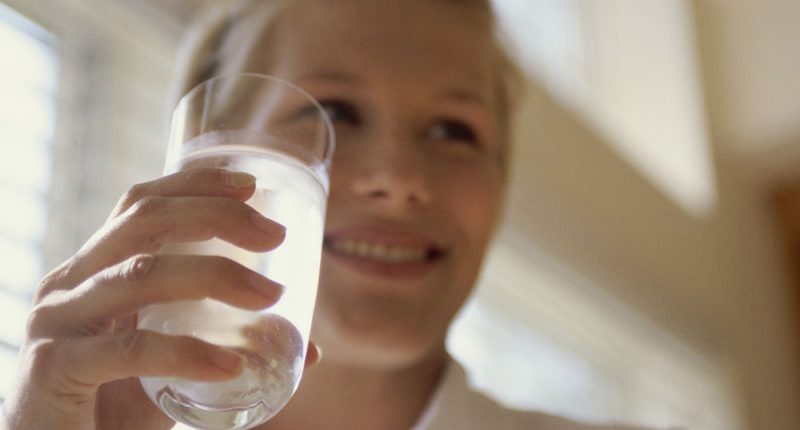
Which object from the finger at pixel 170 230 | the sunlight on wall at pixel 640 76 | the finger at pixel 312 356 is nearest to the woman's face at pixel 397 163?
the finger at pixel 312 356

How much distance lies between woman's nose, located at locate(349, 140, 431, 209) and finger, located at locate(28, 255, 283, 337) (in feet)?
1.10

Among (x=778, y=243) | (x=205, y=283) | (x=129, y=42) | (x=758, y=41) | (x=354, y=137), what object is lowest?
(x=778, y=243)

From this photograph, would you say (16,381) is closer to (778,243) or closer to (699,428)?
(699,428)

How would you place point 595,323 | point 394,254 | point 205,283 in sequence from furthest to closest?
point 595,323, point 394,254, point 205,283

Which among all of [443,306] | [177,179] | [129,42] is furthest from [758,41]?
[177,179]

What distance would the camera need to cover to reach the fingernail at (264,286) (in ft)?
1.66

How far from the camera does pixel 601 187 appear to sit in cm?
234

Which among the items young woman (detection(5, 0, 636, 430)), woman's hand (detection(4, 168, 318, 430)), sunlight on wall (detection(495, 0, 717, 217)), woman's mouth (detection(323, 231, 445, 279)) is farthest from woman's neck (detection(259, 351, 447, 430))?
sunlight on wall (detection(495, 0, 717, 217))

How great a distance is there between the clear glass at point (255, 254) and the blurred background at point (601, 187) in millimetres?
582

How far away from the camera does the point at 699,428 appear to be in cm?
226

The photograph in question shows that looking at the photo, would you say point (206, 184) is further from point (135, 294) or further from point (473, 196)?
point (473, 196)

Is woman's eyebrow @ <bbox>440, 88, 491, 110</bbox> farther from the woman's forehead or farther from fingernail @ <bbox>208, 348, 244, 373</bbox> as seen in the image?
fingernail @ <bbox>208, 348, 244, 373</bbox>

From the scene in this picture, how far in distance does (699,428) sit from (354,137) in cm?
166

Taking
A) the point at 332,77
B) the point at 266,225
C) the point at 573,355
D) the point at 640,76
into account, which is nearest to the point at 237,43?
the point at 332,77
